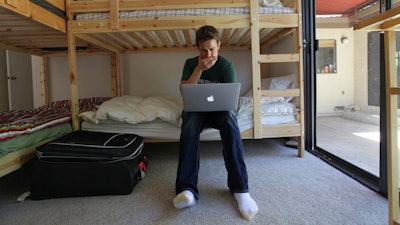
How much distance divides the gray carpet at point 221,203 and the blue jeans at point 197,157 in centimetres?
→ 9

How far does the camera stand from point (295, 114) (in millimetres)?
1737

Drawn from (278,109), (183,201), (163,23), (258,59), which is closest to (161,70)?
(163,23)

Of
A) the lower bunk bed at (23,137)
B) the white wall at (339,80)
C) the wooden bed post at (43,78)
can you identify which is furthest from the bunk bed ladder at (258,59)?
the white wall at (339,80)

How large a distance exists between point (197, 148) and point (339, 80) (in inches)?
152

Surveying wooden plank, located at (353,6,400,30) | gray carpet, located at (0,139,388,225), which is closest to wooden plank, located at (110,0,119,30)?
gray carpet, located at (0,139,388,225)

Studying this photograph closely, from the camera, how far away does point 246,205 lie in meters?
1.04

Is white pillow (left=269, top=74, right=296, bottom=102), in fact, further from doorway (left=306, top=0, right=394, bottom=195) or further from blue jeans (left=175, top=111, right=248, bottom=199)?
blue jeans (left=175, top=111, right=248, bottom=199)

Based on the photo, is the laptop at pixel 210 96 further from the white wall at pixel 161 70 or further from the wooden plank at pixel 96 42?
the white wall at pixel 161 70

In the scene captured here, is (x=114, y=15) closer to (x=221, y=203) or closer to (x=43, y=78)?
(x=221, y=203)

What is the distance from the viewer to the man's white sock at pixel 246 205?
3.26 ft

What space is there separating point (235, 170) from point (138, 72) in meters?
2.03

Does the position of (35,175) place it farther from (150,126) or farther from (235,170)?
(235,170)

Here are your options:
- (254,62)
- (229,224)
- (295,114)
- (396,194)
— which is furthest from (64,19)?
(396,194)

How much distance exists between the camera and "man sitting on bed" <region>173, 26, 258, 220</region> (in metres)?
1.08
